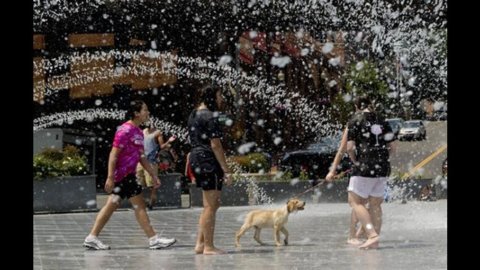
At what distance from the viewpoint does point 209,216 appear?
7.80 meters

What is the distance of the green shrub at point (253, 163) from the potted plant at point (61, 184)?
3422 millimetres

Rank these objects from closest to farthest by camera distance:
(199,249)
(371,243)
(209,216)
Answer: (209,216) < (199,249) < (371,243)

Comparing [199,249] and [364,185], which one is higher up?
[364,185]

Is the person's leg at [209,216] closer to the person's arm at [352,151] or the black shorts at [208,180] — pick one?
the black shorts at [208,180]

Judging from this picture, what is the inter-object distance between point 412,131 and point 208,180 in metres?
33.8

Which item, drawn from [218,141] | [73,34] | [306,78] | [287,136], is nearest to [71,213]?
[218,141]

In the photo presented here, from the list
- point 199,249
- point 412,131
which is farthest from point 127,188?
point 412,131

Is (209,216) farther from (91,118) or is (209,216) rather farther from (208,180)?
(91,118)

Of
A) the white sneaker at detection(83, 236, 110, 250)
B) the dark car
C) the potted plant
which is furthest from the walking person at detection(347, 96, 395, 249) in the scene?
the dark car

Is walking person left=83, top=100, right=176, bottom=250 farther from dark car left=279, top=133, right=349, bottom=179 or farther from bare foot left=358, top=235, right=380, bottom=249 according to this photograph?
dark car left=279, top=133, right=349, bottom=179

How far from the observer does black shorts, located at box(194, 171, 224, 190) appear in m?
7.72

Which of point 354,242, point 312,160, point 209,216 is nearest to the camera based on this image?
point 209,216

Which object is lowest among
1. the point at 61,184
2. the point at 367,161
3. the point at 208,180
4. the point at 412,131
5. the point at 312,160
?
the point at 412,131

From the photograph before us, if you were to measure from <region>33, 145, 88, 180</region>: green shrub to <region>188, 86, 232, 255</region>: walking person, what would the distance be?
6.98 meters
